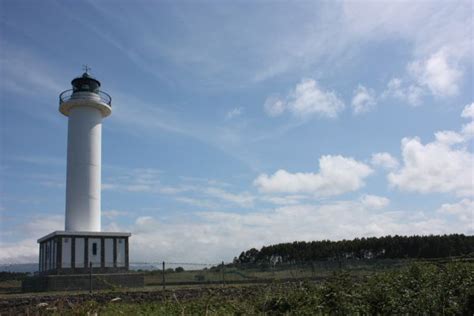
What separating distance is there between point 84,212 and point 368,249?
39702 millimetres

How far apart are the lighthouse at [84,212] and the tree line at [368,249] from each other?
93.0ft

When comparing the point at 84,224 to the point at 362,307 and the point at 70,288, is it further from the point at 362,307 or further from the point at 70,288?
the point at 362,307

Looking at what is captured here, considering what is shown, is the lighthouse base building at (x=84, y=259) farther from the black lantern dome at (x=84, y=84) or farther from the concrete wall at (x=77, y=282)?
the black lantern dome at (x=84, y=84)

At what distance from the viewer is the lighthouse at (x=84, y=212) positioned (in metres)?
27.3

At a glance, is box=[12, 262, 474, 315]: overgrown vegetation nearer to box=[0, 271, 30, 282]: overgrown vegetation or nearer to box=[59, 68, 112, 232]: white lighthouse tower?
box=[59, 68, 112, 232]: white lighthouse tower

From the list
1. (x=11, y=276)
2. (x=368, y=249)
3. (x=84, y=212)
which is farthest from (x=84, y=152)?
(x=368, y=249)

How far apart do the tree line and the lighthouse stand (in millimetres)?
28331

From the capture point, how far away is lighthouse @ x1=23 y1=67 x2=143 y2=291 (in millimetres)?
27266

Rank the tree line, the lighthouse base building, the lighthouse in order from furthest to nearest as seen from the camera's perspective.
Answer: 1. the tree line
2. the lighthouse
3. the lighthouse base building

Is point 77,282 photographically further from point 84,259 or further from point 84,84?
point 84,84

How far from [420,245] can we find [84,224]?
138 feet

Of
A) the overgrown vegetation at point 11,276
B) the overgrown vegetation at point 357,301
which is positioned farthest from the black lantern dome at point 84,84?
the overgrown vegetation at point 357,301

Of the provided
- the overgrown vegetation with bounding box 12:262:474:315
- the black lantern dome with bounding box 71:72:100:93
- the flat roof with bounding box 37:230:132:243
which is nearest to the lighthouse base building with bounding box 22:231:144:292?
the flat roof with bounding box 37:230:132:243

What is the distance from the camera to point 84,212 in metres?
29.0
